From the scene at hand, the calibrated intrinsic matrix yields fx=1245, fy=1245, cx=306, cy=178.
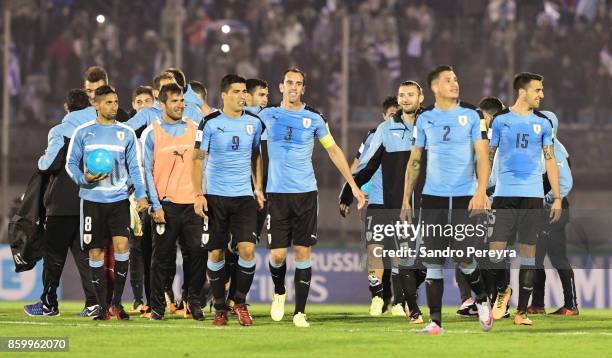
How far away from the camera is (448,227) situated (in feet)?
28.1

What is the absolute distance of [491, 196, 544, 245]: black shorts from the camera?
→ 31.4 feet

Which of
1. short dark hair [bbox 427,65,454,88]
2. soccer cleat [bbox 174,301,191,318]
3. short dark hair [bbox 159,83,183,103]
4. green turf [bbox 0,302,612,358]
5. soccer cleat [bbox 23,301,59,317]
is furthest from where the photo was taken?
soccer cleat [bbox 23,301,59,317]

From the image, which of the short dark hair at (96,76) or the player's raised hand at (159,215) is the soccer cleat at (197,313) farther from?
the short dark hair at (96,76)

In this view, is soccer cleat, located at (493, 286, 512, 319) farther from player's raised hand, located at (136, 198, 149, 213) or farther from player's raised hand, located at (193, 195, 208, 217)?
player's raised hand, located at (136, 198, 149, 213)

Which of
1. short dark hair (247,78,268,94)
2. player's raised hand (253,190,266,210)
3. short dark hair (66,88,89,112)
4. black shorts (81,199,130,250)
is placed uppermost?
short dark hair (247,78,268,94)

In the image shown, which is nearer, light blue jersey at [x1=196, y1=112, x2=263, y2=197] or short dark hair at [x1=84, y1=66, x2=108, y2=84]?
light blue jersey at [x1=196, y1=112, x2=263, y2=197]

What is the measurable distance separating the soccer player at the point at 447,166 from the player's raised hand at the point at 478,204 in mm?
33

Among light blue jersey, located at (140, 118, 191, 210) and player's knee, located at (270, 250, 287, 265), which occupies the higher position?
light blue jersey, located at (140, 118, 191, 210)

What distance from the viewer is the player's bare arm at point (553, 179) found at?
9.45 meters

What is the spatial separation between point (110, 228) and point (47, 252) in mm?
1263

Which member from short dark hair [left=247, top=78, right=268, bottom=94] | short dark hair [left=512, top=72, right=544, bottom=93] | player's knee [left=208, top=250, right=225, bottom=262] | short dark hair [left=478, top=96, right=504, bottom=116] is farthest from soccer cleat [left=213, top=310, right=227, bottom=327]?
short dark hair [left=478, top=96, right=504, bottom=116]

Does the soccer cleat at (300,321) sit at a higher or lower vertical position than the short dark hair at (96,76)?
lower

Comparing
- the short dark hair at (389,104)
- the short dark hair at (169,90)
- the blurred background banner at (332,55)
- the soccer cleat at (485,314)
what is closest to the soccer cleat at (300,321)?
the soccer cleat at (485,314)

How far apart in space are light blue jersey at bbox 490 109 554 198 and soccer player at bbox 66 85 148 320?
9.18ft
